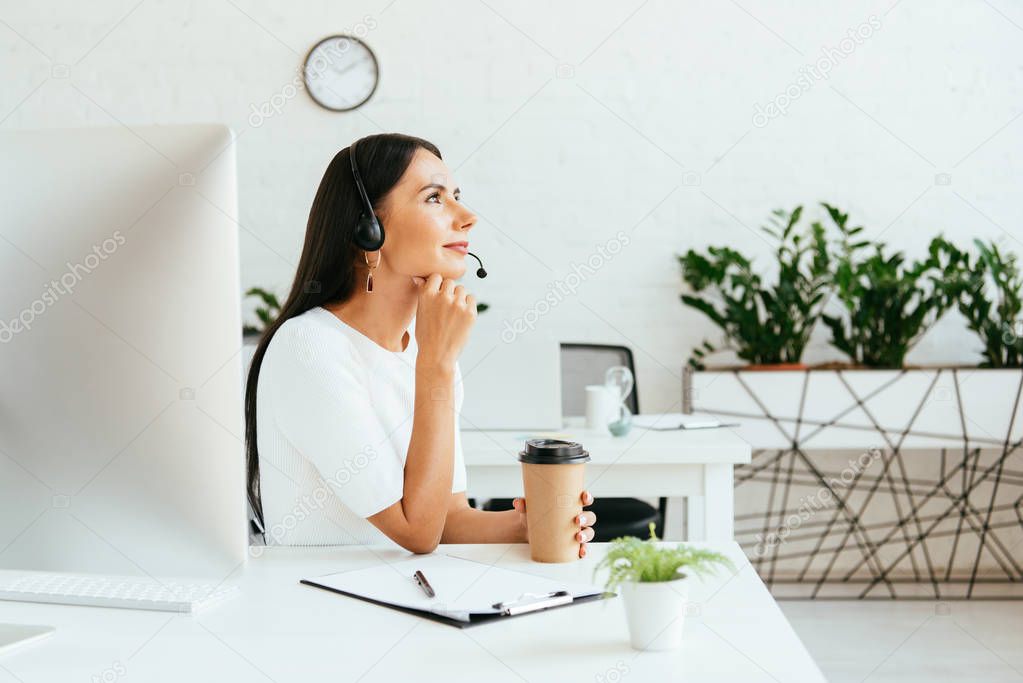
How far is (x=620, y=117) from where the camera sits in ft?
10.8

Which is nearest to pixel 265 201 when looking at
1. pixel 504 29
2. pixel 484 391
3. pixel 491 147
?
pixel 491 147

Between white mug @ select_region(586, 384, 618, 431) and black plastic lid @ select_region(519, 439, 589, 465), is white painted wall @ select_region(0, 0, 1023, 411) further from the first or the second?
black plastic lid @ select_region(519, 439, 589, 465)

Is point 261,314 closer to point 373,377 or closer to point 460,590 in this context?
point 373,377

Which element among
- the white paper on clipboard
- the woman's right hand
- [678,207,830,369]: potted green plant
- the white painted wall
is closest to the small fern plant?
the white paper on clipboard

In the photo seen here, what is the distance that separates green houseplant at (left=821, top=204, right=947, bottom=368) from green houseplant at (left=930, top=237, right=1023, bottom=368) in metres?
0.05

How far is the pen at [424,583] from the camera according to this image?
0.90 meters

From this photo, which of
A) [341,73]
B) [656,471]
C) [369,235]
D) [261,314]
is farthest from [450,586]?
[341,73]

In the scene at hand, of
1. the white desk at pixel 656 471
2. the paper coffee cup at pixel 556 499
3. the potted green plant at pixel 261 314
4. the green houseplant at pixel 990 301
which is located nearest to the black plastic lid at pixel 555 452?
the paper coffee cup at pixel 556 499

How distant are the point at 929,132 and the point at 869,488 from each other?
1.27 metres

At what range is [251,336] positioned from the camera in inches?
119

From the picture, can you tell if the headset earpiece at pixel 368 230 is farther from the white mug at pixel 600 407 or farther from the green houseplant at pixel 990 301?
the green houseplant at pixel 990 301

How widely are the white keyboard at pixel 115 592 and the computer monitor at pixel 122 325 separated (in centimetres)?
12

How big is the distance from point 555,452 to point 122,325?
488mm

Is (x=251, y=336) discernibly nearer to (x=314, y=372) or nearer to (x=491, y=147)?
(x=491, y=147)
